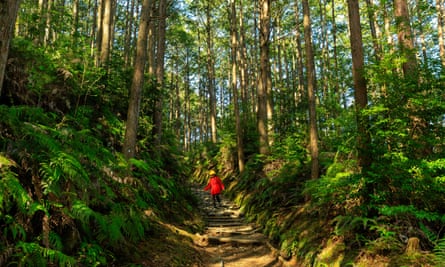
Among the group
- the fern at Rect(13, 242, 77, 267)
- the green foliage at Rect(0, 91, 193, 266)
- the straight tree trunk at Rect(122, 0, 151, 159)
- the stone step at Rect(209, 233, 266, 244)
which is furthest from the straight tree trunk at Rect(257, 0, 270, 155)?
the fern at Rect(13, 242, 77, 267)

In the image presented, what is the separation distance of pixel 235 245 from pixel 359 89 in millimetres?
5216

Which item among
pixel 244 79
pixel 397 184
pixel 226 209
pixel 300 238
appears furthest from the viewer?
pixel 244 79

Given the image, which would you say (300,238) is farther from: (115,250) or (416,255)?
(115,250)

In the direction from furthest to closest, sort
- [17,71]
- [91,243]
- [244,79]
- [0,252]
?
[244,79] < [17,71] < [91,243] < [0,252]

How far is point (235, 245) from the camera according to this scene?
8.20m

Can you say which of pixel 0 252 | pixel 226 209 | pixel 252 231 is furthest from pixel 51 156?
pixel 226 209

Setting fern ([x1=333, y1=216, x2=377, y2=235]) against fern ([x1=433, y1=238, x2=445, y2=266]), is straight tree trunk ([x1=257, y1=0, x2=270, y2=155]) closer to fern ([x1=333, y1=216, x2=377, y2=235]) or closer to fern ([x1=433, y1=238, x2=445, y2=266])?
fern ([x1=333, y1=216, x2=377, y2=235])

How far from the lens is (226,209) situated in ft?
40.8

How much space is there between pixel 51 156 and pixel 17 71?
332 cm

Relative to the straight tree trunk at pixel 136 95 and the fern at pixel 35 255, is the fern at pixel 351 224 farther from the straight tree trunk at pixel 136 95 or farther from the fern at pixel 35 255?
the straight tree trunk at pixel 136 95

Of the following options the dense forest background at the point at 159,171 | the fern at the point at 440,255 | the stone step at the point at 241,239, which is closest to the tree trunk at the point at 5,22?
the dense forest background at the point at 159,171

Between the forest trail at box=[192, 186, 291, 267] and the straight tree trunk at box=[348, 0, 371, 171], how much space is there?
122 inches

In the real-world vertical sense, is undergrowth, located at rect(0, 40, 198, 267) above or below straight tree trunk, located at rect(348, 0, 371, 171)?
below

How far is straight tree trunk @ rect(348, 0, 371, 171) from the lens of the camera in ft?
17.2
